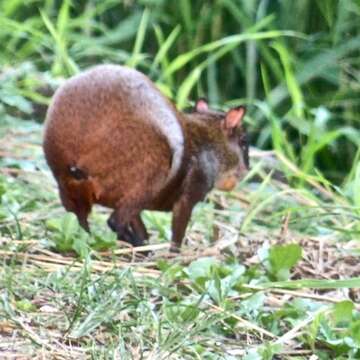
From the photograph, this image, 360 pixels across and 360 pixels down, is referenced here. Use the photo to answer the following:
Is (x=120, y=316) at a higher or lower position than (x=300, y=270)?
higher

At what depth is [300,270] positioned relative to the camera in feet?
15.7

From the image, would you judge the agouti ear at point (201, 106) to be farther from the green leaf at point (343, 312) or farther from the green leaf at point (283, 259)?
the green leaf at point (343, 312)

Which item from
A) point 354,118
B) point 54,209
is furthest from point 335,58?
point 54,209

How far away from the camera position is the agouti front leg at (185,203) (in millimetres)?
5023

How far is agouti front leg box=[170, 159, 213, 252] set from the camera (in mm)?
5023

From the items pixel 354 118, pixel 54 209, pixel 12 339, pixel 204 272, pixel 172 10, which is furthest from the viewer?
pixel 172 10

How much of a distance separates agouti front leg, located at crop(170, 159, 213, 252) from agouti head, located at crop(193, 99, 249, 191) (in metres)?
0.29

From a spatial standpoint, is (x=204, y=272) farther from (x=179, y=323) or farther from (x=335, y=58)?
(x=335, y=58)

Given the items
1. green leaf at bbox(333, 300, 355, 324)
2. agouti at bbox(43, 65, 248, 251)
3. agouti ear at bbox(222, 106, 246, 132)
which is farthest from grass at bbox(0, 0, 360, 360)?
agouti ear at bbox(222, 106, 246, 132)

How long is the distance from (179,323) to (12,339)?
0.47 meters

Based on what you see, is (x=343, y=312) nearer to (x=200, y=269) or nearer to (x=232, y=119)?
(x=200, y=269)

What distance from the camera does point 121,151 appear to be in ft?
15.2

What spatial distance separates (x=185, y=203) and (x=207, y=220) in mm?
679

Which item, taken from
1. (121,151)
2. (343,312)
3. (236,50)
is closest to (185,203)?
(121,151)
